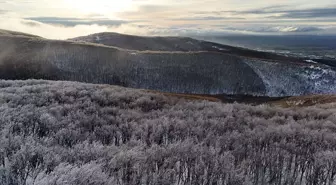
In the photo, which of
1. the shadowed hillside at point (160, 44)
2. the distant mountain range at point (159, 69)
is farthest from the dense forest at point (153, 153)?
the shadowed hillside at point (160, 44)

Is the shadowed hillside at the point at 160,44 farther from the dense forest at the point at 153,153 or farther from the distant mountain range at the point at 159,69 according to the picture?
the dense forest at the point at 153,153

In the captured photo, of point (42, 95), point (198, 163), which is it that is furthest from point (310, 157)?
point (42, 95)

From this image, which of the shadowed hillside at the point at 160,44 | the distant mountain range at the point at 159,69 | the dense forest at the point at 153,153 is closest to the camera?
the dense forest at the point at 153,153

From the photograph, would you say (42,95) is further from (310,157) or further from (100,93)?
(310,157)

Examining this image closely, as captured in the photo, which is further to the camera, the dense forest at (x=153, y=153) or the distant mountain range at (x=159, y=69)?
the distant mountain range at (x=159, y=69)

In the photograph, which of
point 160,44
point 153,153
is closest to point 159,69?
point 160,44

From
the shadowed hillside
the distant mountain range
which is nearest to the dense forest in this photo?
the distant mountain range

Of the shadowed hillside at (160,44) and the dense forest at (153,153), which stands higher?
the dense forest at (153,153)

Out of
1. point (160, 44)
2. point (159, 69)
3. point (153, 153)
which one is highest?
point (153, 153)

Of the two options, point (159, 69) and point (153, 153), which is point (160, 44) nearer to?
point (159, 69)
